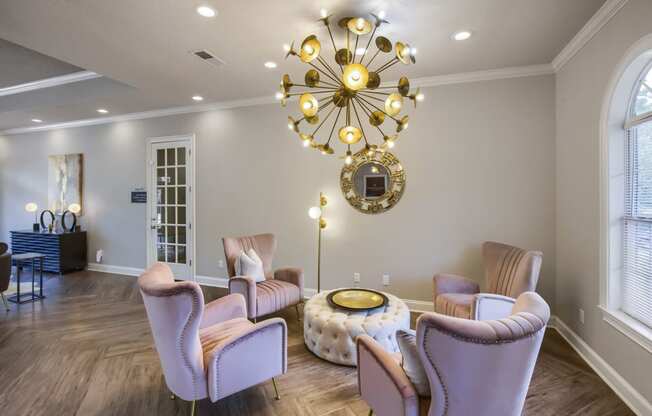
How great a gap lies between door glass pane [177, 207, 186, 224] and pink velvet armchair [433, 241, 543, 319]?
4.17 m

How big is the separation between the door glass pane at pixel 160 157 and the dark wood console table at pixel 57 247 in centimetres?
222

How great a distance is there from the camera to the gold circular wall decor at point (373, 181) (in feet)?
12.8

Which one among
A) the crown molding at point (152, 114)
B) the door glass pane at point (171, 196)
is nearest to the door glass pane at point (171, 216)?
the door glass pane at point (171, 196)

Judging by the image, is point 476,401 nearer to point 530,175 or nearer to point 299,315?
point 299,315

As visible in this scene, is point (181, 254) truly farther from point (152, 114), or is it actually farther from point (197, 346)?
point (197, 346)

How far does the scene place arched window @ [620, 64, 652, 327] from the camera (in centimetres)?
218

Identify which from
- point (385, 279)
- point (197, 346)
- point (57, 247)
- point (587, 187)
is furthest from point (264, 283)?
point (57, 247)

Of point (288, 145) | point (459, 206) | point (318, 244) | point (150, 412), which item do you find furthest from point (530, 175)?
point (150, 412)

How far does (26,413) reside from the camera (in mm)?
2045

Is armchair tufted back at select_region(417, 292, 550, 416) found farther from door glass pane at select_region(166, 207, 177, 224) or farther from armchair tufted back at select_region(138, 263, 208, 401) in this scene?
door glass pane at select_region(166, 207, 177, 224)

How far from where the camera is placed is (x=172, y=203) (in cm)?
529

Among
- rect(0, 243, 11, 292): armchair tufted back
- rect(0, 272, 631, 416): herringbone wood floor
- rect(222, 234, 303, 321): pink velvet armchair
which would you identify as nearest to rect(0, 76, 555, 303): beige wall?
rect(222, 234, 303, 321): pink velvet armchair

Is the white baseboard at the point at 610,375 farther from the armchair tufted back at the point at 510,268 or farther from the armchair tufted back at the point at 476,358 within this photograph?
the armchair tufted back at the point at 476,358

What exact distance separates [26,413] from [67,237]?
15.1 ft
